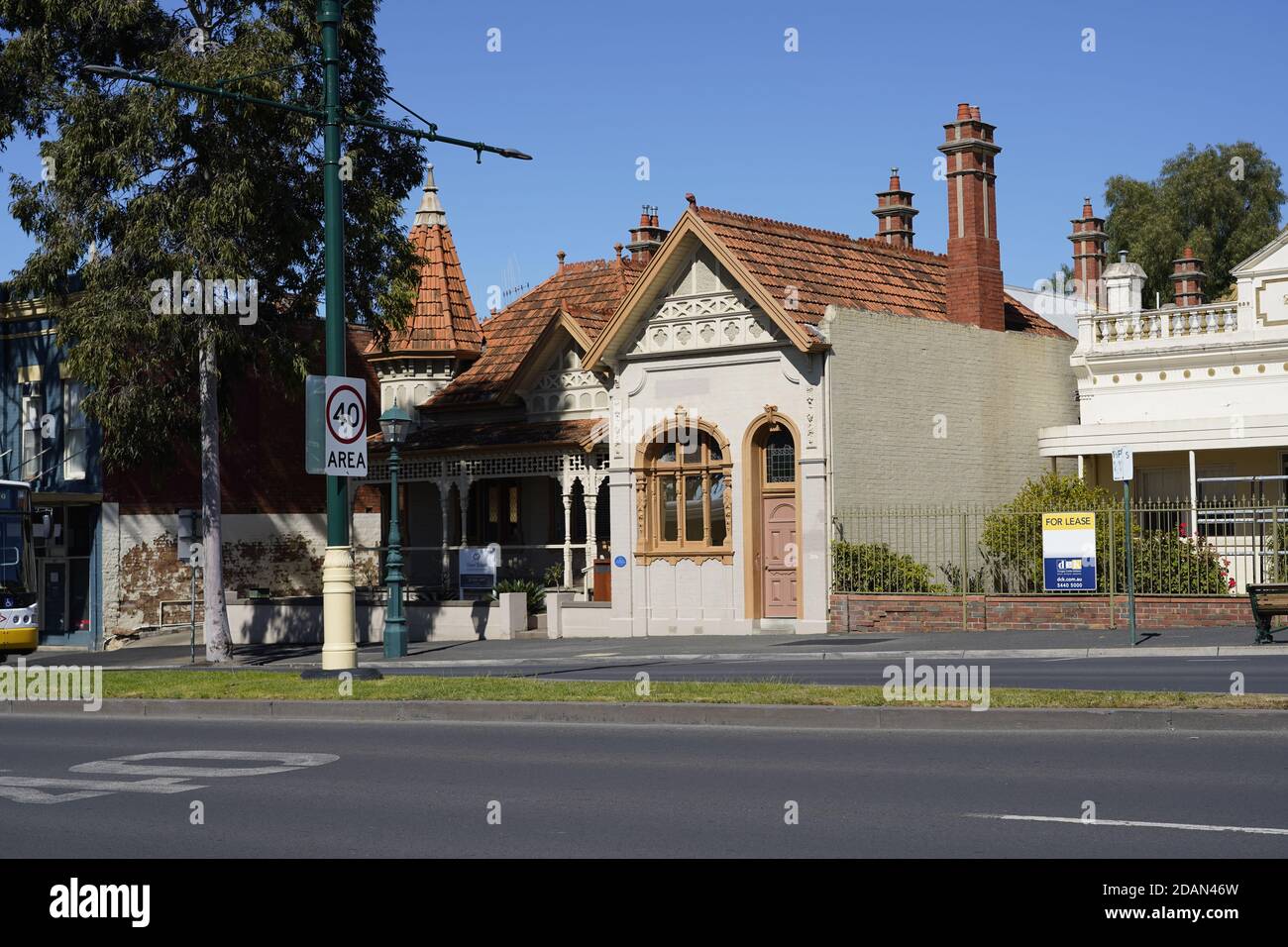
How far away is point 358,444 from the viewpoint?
18.2m

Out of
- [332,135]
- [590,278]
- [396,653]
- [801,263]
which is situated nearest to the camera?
[332,135]

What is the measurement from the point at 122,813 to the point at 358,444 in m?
8.02

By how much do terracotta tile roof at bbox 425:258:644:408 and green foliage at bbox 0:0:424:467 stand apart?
6.95m

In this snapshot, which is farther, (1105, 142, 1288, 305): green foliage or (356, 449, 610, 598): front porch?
(1105, 142, 1288, 305): green foliage

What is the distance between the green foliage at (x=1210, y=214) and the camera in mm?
56906

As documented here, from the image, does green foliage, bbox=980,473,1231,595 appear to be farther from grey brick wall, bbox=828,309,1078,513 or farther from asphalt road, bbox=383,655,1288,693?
asphalt road, bbox=383,655,1288,693

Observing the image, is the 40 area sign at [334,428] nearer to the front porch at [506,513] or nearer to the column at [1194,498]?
the column at [1194,498]

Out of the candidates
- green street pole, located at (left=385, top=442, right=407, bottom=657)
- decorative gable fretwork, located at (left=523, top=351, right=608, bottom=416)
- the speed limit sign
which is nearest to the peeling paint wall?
decorative gable fretwork, located at (left=523, top=351, right=608, bottom=416)

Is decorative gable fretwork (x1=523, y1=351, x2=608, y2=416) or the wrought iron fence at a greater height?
decorative gable fretwork (x1=523, y1=351, x2=608, y2=416)

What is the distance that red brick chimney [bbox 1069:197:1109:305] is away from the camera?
1753 inches

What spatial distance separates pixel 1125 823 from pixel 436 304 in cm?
3005

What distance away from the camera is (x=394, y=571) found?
24.8m

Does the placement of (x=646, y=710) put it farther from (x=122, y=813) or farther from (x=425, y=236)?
(x=425, y=236)
